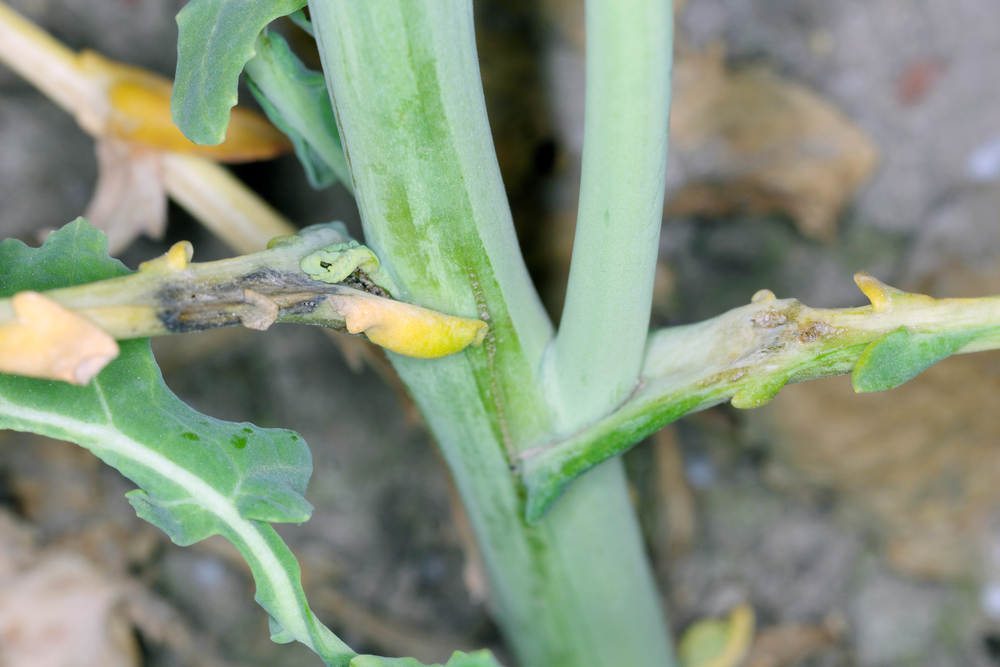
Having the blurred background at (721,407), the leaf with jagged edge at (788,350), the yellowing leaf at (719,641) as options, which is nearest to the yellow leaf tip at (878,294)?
the leaf with jagged edge at (788,350)

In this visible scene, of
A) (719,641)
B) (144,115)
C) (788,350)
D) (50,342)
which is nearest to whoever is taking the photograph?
(50,342)

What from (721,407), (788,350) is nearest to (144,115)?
(788,350)

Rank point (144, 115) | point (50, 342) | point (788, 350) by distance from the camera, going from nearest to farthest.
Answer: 1. point (50, 342)
2. point (788, 350)
3. point (144, 115)

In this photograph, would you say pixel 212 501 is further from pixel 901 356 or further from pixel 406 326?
pixel 901 356

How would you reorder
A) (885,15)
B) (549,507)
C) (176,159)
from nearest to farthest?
1. (549,507)
2. (176,159)
3. (885,15)

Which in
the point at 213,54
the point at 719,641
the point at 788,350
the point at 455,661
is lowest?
the point at 719,641

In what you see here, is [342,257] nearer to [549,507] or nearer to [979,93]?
[549,507]

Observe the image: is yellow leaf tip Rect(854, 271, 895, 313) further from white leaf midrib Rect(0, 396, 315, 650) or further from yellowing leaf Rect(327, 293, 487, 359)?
white leaf midrib Rect(0, 396, 315, 650)

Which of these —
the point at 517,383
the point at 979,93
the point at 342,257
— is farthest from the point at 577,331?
the point at 979,93
